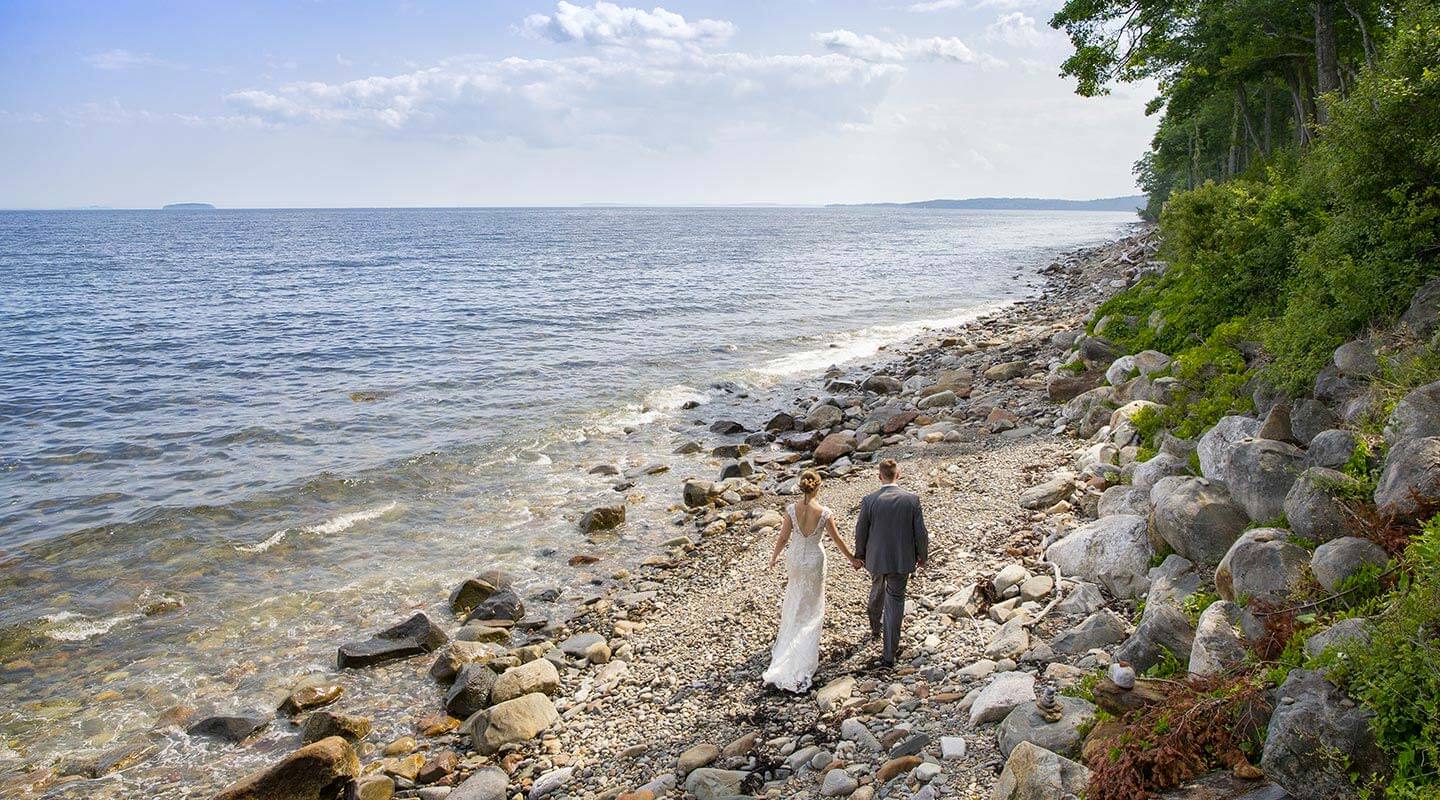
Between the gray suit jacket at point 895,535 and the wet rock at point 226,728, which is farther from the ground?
→ the gray suit jacket at point 895,535

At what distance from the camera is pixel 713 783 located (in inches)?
294

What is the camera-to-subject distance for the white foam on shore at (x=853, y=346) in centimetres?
3269

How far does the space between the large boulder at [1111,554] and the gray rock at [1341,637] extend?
3.17m

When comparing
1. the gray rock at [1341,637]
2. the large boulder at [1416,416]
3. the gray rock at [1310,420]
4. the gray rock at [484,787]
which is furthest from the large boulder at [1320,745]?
the gray rock at [484,787]

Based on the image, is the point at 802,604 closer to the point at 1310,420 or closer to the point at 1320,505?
the point at 1320,505

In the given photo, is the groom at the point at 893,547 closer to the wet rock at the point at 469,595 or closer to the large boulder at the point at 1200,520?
the large boulder at the point at 1200,520

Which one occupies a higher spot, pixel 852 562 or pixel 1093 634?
pixel 852 562

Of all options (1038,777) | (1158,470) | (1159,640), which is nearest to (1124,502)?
(1158,470)

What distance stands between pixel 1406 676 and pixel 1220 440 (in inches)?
199

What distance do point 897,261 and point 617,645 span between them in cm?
7851

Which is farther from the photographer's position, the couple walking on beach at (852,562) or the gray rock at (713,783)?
the couple walking on beach at (852,562)

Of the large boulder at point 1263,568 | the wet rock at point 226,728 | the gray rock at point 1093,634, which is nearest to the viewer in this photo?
the large boulder at point 1263,568

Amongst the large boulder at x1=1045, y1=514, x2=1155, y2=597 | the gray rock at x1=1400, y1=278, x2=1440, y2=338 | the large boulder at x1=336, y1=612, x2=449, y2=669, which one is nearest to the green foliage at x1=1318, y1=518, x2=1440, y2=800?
the large boulder at x1=1045, y1=514, x2=1155, y2=597

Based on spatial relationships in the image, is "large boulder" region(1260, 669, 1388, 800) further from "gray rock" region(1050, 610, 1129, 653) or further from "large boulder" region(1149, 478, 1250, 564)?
"large boulder" region(1149, 478, 1250, 564)
